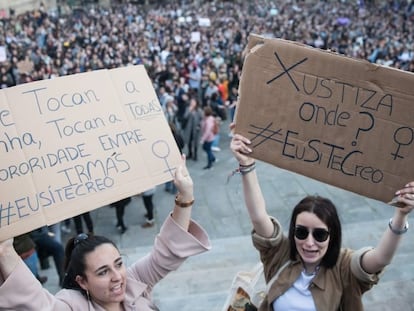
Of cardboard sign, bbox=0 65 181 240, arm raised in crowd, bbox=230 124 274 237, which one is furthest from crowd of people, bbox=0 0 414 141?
arm raised in crowd, bbox=230 124 274 237

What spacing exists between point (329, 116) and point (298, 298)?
0.89 m

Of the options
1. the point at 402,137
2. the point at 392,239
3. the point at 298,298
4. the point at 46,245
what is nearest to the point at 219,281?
the point at 46,245

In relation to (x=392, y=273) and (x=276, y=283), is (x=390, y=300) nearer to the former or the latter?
(x=392, y=273)

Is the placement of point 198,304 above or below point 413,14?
above

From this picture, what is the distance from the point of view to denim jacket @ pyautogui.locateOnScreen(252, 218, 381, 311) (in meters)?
2.34

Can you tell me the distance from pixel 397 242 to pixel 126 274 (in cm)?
126

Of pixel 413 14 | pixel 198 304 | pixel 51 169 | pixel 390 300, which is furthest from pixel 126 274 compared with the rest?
pixel 413 14

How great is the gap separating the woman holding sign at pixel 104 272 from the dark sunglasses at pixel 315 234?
0.45 metres

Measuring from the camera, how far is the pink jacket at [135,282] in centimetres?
194

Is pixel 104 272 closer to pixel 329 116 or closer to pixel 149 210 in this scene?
pixel 329 116

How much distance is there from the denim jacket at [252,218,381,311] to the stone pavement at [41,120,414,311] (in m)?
2.09

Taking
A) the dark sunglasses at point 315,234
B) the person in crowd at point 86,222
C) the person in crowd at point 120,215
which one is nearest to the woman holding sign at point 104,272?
the dark sunglasses at point 315,234

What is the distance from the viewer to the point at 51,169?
236cm

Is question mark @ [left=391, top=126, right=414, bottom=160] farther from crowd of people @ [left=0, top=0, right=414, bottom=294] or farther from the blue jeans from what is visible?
the blue jeans
